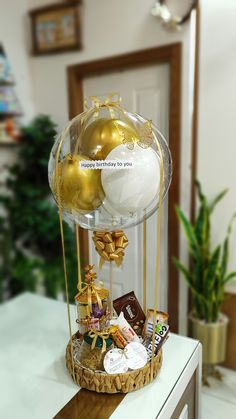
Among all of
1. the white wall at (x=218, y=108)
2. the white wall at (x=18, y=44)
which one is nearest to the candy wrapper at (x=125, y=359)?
the white wall at (x=218, y=108)

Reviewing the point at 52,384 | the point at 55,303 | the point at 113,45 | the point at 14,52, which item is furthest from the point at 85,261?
the point at 14,52

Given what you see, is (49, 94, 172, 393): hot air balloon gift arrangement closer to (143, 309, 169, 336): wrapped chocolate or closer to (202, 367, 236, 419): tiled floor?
(143, 309, 169, 336): wrapped chocolate

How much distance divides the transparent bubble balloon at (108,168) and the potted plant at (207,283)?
34.9 inches

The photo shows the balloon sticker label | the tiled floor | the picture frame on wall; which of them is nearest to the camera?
the balloon sticker label

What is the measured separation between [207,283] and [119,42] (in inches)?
57.4

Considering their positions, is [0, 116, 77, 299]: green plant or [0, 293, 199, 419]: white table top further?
[0, 116, 77, 299]: green plant

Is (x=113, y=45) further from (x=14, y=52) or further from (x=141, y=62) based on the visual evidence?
(x=14, y=52)

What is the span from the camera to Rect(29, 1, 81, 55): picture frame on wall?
200 cm

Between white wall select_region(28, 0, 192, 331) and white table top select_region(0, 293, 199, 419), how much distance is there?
0.69 metres

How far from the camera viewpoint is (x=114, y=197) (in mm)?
674

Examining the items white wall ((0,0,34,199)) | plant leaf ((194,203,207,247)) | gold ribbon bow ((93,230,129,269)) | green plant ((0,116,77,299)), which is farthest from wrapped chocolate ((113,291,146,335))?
white wall ((0,0,34,199))

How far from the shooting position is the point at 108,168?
0.65 meters

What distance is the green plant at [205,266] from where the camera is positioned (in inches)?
61.2

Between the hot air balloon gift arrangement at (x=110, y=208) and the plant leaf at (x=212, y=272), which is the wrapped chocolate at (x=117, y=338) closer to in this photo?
the hot air balloon gift arrangement at (x=110, y=208)
